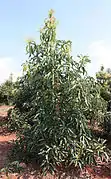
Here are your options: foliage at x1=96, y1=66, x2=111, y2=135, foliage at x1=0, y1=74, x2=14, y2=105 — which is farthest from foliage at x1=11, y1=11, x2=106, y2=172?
foliage at x1=0, y1=74, x2=14, y2=105

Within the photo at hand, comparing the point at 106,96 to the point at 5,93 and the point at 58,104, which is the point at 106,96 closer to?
the point at 58,104

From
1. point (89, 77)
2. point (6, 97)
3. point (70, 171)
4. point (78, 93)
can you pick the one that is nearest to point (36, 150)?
point (70, 171)

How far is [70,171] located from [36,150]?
76 cm

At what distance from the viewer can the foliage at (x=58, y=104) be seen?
425 centimetres

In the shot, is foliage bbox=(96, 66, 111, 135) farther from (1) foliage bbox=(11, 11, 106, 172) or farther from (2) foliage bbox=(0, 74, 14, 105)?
(2) foliage bbox=(0, 74, 14, 105)

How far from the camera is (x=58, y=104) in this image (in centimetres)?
440

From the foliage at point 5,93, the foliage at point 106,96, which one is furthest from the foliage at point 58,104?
the foliage at point 5,93

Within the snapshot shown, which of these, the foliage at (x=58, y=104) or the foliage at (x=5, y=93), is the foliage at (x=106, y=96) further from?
the foliage at (x=5, y=93)

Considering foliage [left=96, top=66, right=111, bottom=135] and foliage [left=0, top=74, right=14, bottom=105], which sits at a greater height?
foliage [left=0, top=74, right=14, bottom=105]

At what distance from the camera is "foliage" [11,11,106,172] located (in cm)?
425

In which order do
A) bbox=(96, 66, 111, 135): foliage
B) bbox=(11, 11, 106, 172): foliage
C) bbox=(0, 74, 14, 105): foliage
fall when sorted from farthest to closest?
bbox=(0, 74, 14, 105): foliage → bbox=(96, 66, 111, 135): foliage → bbox=(11, 11, 106, 172): foliage

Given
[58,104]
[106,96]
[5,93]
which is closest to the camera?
[58,104]

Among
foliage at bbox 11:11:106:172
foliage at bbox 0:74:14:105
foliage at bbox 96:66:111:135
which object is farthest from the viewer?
foliage at bbox 0:74:14:105

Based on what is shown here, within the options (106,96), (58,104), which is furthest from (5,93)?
(58,104)
